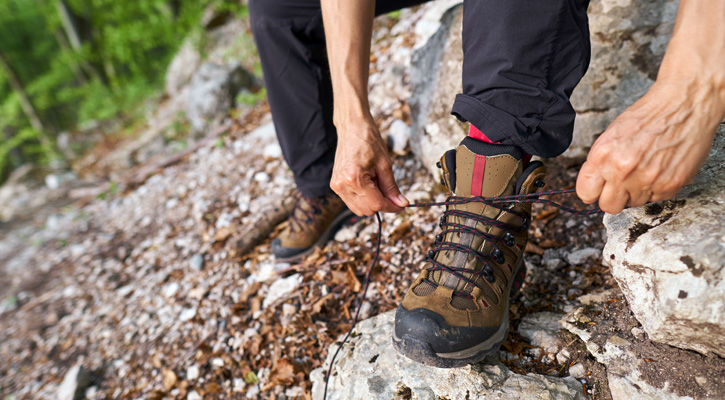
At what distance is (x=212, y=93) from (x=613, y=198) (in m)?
5.08

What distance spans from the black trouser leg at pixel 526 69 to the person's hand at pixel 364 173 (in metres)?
0.34

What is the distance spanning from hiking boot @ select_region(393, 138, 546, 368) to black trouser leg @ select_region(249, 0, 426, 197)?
0.91 metres

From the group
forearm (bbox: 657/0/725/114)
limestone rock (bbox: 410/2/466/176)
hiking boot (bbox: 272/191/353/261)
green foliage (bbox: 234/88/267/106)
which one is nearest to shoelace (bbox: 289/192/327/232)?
hiking boot (bbox: 272/191/353/261)

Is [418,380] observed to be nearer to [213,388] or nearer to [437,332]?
[437,332]

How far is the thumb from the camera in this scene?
1452mm

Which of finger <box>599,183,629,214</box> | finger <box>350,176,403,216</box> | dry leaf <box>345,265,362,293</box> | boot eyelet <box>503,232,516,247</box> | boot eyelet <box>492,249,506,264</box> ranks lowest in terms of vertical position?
dry leaf <box>345,265,362,293</box>

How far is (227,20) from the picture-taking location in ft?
29.3

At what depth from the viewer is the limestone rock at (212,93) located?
16.8 ft

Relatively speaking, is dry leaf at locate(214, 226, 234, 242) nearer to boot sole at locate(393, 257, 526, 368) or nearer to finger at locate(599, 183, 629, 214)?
boot sole at locate(393, 257, 526, 368)

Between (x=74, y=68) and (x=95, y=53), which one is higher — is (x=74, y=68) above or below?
below

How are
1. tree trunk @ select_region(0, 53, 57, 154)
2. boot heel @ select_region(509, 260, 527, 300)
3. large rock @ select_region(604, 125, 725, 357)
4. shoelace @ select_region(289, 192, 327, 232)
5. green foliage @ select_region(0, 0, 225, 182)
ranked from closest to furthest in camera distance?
large rock @ select_region(604, 125, 725, 357)
boot heel @ select_region(509, 260, 527, 300)
shoelace @ select_region(289, 192, 327, 232)
green foliage @ select_region(0, 0, 225, 182)
tree trunk @ select_region(0, 53, 57, 154)

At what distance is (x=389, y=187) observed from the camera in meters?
1.47

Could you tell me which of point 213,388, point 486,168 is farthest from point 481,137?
point 213,388

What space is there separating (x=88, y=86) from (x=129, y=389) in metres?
13.3
